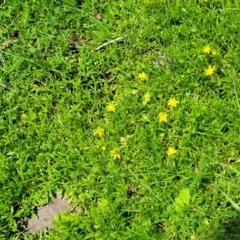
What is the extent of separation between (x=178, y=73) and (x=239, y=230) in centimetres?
113

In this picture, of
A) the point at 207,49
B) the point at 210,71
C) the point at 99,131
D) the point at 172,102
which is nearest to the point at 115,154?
the point at 99,131

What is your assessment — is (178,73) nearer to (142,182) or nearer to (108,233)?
(142,182)

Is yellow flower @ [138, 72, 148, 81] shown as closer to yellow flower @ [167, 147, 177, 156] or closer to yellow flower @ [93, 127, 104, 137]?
yellow flower @ [93, 127, 104, 137]

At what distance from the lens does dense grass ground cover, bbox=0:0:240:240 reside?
134 inches

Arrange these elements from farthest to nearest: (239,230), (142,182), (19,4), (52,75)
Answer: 1. (19,4)
2. (52,75)
3. (142,182)
4. (239,230)

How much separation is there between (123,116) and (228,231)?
997 mm

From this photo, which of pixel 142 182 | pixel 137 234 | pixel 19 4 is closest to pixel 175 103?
pixel 142 182

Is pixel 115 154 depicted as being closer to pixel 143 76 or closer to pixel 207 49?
pixel 143 76

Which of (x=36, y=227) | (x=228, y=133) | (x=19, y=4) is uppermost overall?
(x=19, y=4)

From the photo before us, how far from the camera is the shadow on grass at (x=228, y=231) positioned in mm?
3244

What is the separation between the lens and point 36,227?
3570mm

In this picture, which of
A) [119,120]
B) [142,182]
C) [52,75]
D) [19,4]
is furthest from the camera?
[19,4]

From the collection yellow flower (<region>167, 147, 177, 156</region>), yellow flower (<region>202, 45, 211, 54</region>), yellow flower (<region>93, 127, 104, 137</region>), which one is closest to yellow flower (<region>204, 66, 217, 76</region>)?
yellow flower (<region>202, 45, 211, 54</region>)

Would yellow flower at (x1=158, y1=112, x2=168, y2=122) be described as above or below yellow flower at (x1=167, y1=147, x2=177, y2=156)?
above
